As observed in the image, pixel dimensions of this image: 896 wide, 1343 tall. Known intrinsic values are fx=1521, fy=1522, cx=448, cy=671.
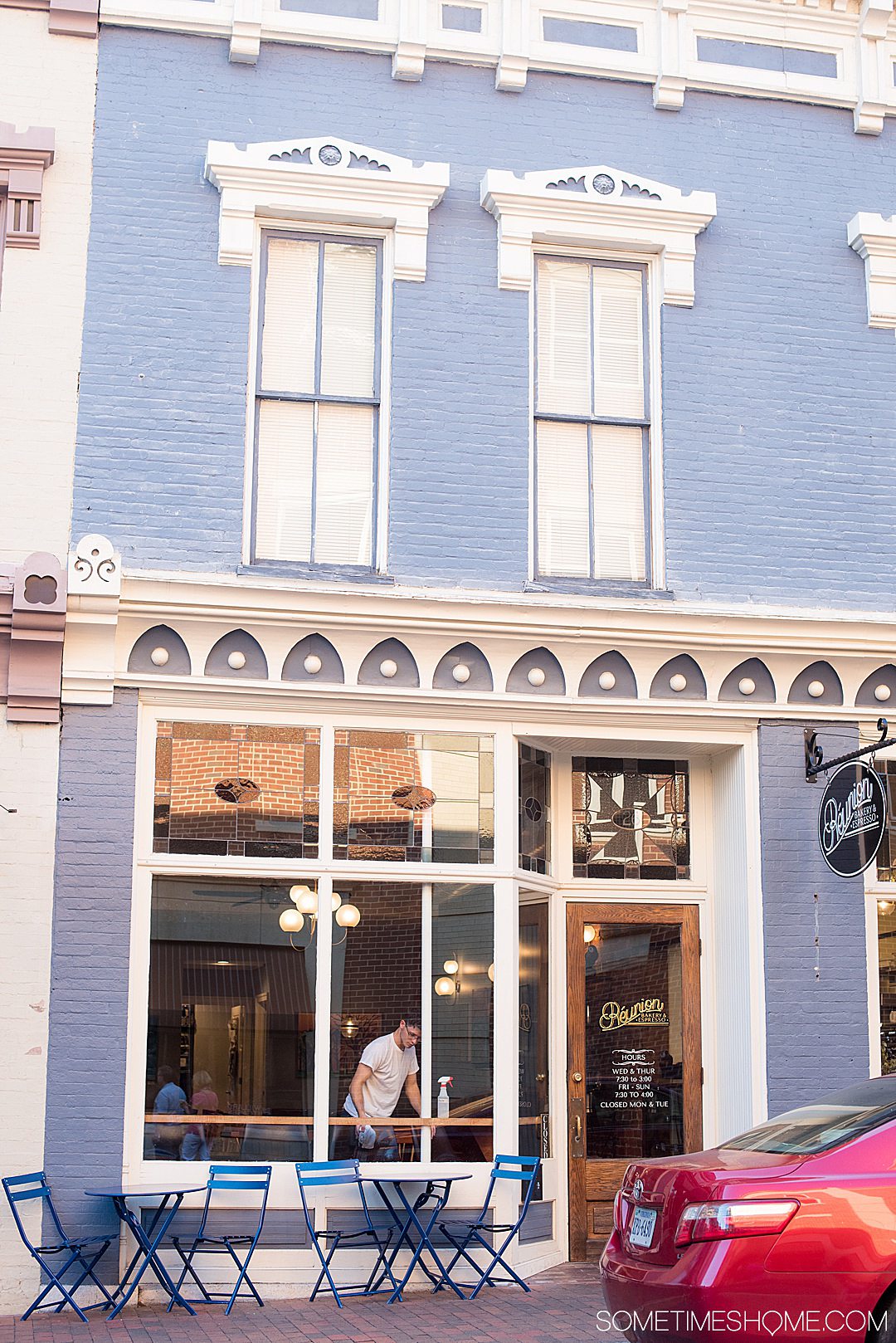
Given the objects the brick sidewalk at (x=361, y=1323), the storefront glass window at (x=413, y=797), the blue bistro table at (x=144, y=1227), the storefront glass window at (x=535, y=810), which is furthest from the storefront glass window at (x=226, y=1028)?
the storefront glass window at (x=535, y=810)

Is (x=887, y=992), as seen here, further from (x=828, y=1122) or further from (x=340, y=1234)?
(x=340, y=1234)

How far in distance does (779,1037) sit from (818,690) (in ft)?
7.80

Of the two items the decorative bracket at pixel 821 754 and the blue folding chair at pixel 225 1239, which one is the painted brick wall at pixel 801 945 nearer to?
the decorative bracket at pixel 821 754

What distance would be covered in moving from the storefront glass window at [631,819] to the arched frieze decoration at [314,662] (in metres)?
1.99

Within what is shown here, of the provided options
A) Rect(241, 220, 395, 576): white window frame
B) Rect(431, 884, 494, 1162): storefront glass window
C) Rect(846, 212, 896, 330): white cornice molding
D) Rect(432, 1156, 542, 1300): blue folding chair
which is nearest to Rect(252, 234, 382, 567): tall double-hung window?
Rect(241, 220, 395, 576): white window frame

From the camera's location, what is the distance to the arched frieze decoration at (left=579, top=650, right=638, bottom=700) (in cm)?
1026

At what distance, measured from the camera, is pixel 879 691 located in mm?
10719

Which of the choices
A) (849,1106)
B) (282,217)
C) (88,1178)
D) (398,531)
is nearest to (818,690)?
(398,531)

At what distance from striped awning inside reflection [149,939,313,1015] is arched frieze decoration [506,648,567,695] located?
2290mm

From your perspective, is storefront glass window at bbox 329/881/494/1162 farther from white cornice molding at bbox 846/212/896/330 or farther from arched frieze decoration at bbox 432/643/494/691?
white cornice molding at bbox 846/212/896/330

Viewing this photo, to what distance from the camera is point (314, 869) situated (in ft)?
32.0

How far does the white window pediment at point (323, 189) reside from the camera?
10227 millimetres

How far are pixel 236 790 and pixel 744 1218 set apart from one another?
187 inches

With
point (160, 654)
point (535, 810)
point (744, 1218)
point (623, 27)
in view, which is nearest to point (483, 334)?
point (623, 27)
